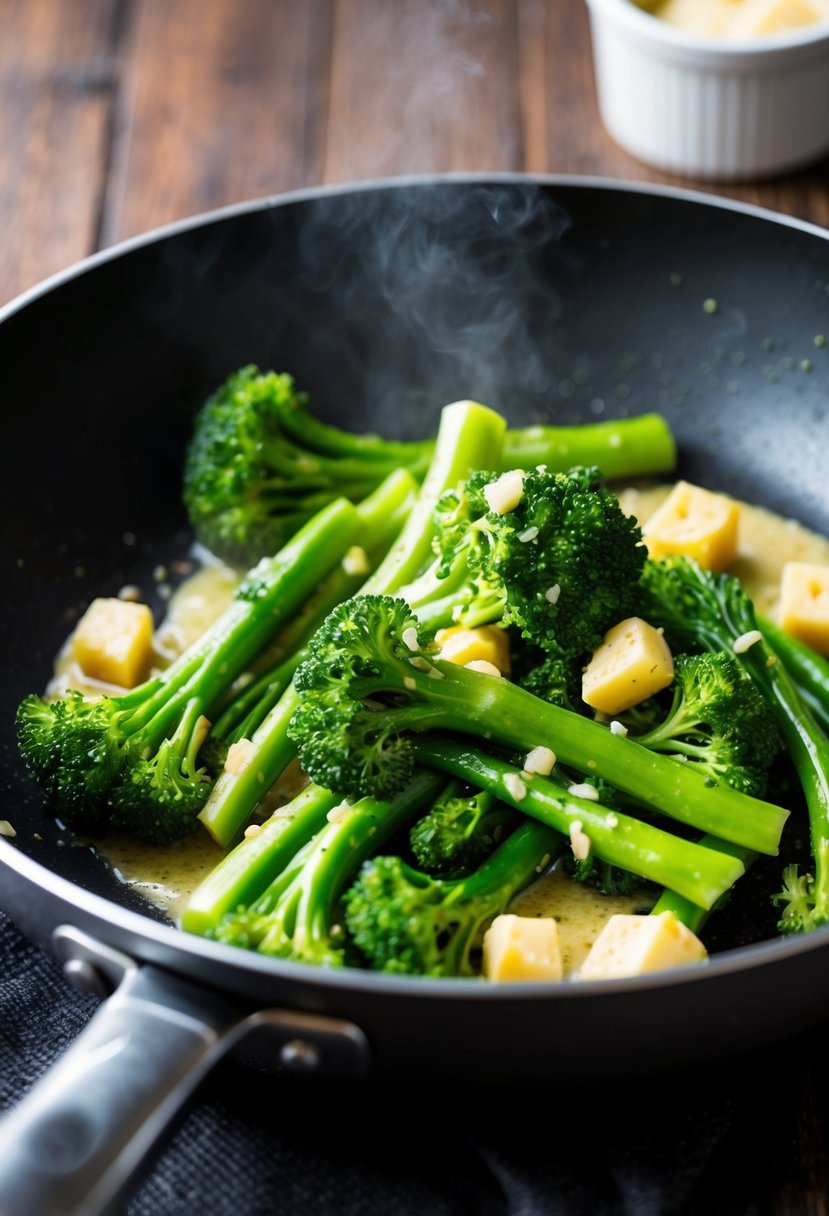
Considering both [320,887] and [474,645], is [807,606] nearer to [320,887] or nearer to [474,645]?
[474,645]

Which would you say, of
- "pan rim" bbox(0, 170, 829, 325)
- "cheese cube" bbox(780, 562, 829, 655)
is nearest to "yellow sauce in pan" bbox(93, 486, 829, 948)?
"cheese cube" bbox(780, 562, 829, 655)

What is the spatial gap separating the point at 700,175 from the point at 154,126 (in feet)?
4.39

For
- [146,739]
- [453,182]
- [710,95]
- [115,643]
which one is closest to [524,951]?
[146,739]

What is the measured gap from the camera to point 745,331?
2631 millimetres

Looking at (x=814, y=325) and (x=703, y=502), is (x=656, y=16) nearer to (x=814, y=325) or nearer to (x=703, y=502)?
(x=814, y=325)

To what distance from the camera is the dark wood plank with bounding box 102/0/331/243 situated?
3.27m

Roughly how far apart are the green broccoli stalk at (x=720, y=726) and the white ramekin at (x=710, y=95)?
1540 mm

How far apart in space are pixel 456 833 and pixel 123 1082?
597mm

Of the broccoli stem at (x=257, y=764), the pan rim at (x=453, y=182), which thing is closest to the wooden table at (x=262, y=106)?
the pan rim at (x=453, y=182)

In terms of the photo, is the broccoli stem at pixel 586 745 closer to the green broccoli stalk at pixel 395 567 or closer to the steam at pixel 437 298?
the green broccoli stalk at pixel 395 567

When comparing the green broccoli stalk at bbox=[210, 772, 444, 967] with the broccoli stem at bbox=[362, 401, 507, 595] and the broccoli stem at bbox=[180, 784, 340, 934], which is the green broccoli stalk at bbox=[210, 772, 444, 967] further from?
the broccoli stem at bbox=[362, 401, 507, 595]

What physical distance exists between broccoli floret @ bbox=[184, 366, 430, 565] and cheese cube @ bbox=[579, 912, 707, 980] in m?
1.04

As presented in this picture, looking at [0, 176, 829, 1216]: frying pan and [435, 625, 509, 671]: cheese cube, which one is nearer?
[435, 625, 509, 671]: cheese cube

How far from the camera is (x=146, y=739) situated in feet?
6.56
